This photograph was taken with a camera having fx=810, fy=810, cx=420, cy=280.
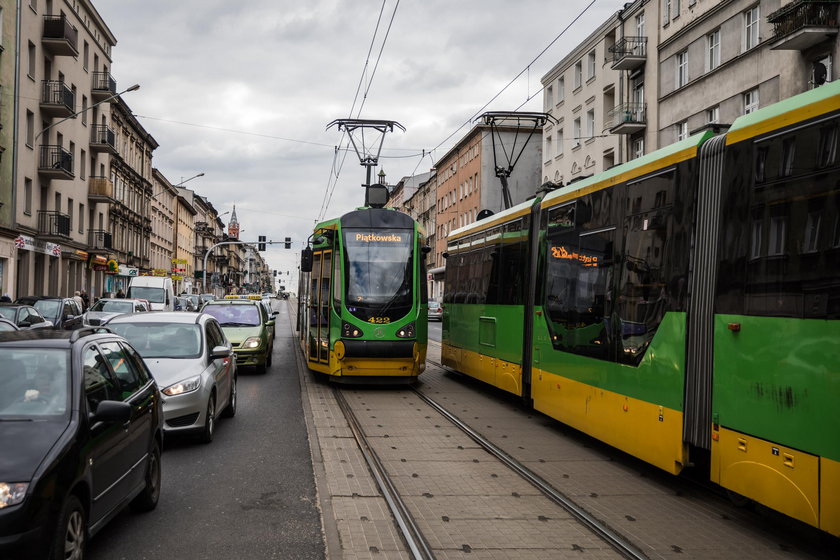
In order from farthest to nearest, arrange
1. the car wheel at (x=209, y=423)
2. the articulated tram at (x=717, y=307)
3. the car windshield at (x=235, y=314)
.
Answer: the car windshield at (x=235, y=314), the car wheel at (x=209, y=423), the articulated tram at (x=717, y=307)

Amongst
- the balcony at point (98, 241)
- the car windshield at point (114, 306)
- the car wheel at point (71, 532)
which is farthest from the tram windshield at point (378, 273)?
the balcony at point (98, 241)

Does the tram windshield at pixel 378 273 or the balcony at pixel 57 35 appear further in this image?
the balcony at pixel 57 35

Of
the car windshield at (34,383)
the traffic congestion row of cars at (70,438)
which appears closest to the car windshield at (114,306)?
the traffic congestion row of cars at (70,438)

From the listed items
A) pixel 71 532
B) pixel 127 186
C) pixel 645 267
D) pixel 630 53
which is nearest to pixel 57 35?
pixel 127 186

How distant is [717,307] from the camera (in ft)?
21.1

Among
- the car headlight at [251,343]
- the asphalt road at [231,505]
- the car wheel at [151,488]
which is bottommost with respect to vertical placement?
the asphalt road at [231,505]

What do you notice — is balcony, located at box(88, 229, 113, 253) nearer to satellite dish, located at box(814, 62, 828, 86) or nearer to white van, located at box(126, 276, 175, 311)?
white van, located at box(126, 276, 175, 311)

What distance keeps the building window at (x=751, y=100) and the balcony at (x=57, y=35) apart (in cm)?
3011

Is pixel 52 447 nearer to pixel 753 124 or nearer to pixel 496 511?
pixel 496 511

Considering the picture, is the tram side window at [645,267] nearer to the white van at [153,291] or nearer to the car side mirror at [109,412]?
Answer: the car side mirror at [109,412]

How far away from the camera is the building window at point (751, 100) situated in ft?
87.1

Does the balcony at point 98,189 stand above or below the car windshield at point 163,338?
above

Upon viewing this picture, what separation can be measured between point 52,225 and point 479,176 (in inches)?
1404

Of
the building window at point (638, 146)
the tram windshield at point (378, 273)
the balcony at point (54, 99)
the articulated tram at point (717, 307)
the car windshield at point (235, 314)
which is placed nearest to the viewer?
the articulated tram at point (717, 307)
